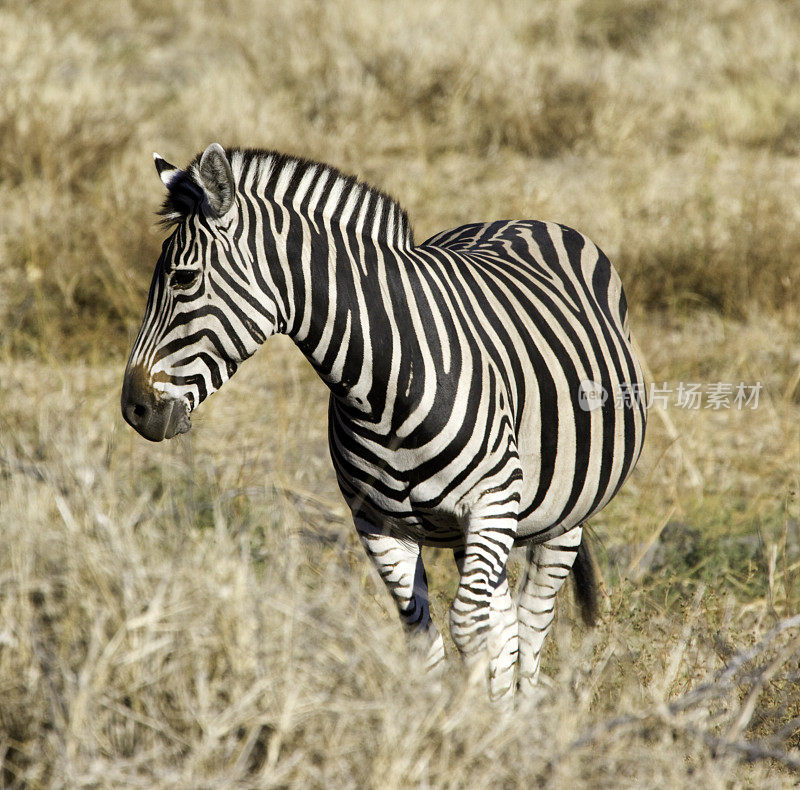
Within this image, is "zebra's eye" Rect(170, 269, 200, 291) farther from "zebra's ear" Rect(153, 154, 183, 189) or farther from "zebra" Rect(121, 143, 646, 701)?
"zebra's ear" Rect(153, 154, 183, 189)

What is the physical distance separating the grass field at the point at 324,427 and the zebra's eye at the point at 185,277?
0.54 m

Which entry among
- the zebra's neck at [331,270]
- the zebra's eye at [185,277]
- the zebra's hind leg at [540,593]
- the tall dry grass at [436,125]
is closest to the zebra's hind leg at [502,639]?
the zebra's hind leg at [540,593]

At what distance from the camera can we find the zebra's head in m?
2.49

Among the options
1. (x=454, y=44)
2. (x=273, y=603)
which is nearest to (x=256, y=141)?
(x=454, y=44)

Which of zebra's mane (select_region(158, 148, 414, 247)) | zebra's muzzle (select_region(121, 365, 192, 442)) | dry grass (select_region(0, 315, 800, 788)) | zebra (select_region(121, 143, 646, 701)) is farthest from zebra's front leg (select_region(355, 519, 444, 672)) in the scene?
zebra's mane (select_region(158, 148, 414, 247))

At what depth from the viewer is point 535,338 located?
311 cm

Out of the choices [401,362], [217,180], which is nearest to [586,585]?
Result: [401,362]

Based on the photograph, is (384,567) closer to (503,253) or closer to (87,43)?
(503,253)

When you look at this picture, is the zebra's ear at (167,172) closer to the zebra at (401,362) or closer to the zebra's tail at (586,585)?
the zebra at (401,362)

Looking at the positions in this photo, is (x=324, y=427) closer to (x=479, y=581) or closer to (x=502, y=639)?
(x=502, y=639)

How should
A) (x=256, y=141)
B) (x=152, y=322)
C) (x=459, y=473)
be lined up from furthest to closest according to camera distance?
(x=256, y=141) < (x=459, y=473) < (x=152, y=322)

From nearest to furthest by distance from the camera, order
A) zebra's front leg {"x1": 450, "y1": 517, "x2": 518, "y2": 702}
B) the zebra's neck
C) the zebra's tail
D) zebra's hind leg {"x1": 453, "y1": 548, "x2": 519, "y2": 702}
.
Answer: the zebra's neck < zebra's front leg {"x1": 450, "y1": 517, "x2": 518, "y2": 702} < zebra's hind leg {"x1": 453, "y1": 548, "x2": 519, "y2": 702} < the zebra's tail

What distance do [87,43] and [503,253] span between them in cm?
962

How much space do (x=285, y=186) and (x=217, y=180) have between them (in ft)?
0.80
